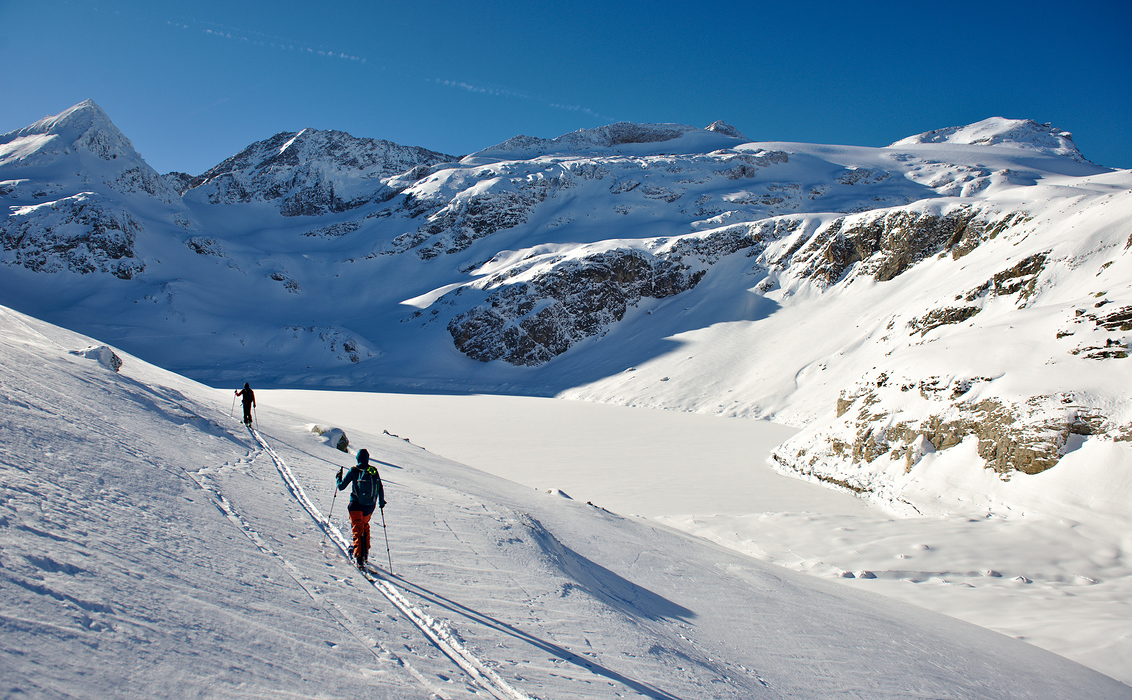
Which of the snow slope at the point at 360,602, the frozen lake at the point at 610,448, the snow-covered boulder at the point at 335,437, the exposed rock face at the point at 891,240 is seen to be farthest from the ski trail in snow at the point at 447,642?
the exposed rock face at the point at 891,240

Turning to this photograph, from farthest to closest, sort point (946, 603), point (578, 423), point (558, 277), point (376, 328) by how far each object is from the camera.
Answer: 1. point (376, 328)
2. point (558, 277)
3. point (578, 423)
4. point (946, 603)

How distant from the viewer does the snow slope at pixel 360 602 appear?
10.3 feet

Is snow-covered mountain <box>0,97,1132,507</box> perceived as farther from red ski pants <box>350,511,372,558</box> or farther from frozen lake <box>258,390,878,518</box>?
red ski pants <box>350,511,372,558</box>

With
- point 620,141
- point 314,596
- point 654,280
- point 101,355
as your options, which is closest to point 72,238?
point 654,280

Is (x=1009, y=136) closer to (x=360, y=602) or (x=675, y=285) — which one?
(x=675, y=285)

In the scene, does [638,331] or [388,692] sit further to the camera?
[638,331]

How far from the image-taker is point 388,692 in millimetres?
3242

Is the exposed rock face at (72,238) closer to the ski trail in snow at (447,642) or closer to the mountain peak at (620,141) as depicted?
the mountain peak at (620,141)

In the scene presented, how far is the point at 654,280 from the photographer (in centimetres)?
4803

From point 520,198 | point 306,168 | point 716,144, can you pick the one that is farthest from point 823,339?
point 306,168

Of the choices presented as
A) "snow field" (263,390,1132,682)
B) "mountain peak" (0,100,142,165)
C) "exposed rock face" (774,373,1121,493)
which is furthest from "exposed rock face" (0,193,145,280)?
"exposed rock face" (774,373,1121,493)

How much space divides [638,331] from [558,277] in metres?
9.99

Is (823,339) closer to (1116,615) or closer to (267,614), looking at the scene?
(1116,615)

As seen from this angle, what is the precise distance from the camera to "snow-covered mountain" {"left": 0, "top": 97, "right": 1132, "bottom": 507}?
13281 mm
